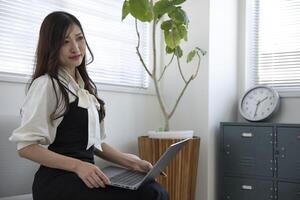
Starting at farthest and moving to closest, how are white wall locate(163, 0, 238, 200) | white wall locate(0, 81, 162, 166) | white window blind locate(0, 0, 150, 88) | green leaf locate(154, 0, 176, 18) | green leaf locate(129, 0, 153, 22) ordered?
white wall locate(163, 0, 238, 200) < white wall locate(0, 81, 162, 166) < green leaf locate(154, 0, 176, 18) < green leaf locate(129, 0, 153, 22) < white window blind locate(0, 0, 150, 88)

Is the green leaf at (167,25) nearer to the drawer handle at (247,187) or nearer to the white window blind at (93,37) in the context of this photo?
the white window blind at (93,37)

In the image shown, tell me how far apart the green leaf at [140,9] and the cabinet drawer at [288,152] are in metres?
1.25

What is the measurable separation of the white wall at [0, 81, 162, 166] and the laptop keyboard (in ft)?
3.48

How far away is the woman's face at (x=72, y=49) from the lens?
1778 mm

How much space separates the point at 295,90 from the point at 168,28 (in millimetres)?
1223

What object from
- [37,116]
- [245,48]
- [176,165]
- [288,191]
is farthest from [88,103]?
[245,48]

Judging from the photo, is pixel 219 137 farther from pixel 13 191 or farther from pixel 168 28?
pixel 13 191

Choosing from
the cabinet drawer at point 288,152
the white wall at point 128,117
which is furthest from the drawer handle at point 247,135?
the white wall at point 128,117

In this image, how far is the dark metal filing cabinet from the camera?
2818 millimetres

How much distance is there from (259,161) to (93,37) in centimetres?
150

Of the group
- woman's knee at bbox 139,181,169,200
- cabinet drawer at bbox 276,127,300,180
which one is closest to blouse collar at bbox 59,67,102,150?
woman's knee at bbox 139,181,169,200

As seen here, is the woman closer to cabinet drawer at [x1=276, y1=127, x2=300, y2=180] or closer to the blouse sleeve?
the blouse sleeve

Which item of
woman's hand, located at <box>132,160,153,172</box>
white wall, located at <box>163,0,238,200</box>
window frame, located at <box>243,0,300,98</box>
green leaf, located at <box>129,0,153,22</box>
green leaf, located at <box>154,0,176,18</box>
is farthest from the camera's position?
window frame, located at <box>243,0,300,98</box>

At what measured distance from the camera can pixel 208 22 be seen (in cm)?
310
